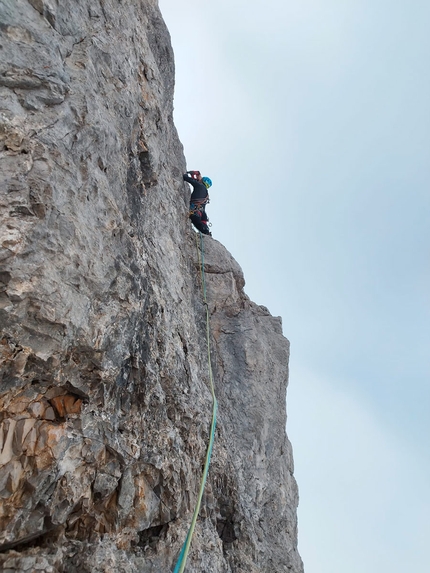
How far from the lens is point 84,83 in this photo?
496cm

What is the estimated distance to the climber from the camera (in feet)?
33.0

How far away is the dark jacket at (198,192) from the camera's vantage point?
34.5 feet

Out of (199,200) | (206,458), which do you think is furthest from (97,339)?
(199,200)

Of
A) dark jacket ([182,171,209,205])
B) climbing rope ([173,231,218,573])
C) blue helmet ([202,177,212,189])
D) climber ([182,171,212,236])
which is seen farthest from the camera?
blue helmet ([202,177,212,189])

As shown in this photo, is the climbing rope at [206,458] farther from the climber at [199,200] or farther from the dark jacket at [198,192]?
the dark jacket at [198,192]

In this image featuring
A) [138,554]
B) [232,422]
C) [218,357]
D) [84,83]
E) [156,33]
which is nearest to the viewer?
[138,554]

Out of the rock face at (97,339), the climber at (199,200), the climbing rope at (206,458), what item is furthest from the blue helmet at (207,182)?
the rock face at (97,339)

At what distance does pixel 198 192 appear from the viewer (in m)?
10.9

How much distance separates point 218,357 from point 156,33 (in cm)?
627

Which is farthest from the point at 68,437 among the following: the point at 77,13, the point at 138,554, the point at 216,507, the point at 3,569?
the point at 77,13

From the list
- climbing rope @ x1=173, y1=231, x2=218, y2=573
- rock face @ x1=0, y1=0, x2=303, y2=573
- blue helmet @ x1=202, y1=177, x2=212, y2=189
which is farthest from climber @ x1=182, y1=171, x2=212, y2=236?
rock face @ x1=0, y1=0, x2=303, y2=573

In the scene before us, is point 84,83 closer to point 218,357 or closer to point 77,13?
point 77,13

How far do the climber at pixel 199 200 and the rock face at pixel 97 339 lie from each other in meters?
2.82

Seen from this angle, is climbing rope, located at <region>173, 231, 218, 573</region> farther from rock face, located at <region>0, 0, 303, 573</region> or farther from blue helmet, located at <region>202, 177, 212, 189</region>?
blue helmet, located at <region>202, 177, 212, 189</region>
